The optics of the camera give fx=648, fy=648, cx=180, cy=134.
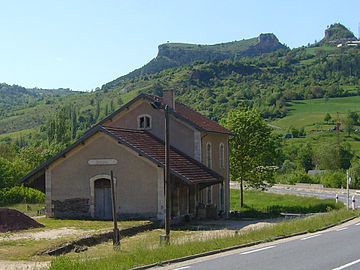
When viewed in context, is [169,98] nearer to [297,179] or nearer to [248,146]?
[248,146]

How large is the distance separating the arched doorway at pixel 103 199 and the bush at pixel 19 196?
17629 mm

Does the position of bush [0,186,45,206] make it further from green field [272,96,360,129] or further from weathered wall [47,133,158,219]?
green field [272,96,360,129]

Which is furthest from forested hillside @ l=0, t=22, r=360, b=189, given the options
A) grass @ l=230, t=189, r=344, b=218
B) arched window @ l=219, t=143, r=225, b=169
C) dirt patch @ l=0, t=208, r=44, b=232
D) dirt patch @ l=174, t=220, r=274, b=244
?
dirt patch @ l=0, t=208, r=44, b=232

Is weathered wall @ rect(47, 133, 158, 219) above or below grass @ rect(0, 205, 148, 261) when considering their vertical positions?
above

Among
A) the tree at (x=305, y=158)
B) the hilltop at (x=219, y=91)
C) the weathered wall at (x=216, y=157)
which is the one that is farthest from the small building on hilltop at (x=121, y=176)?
the hilltop at (x=219, y=91)

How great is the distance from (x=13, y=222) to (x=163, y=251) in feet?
47.7

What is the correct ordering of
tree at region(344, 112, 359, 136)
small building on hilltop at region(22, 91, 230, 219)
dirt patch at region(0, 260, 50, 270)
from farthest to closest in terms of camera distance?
tree at region(344, 112, 359, 136)
small building on hilltop at region(22, 91, 230, 219)
dirt patch at region(0, 260, 50, 270)

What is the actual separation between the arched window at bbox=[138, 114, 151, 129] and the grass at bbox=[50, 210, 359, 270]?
15.9 metres

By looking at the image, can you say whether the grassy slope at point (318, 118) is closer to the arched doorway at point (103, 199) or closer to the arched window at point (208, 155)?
the arched window at point (208, 155)

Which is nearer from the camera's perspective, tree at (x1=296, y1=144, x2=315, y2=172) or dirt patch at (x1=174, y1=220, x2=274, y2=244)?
dirt patch at (x1=174, y1=220, x2=274, y2=244)

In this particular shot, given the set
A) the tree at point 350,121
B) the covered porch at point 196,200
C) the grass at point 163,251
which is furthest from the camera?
the tree at point 350,121

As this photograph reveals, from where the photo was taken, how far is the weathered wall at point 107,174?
33.3 m

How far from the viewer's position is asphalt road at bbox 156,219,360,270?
14109 millimetres

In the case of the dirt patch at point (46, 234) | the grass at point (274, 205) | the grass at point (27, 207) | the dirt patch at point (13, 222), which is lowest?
the grass at point (274, 205)
